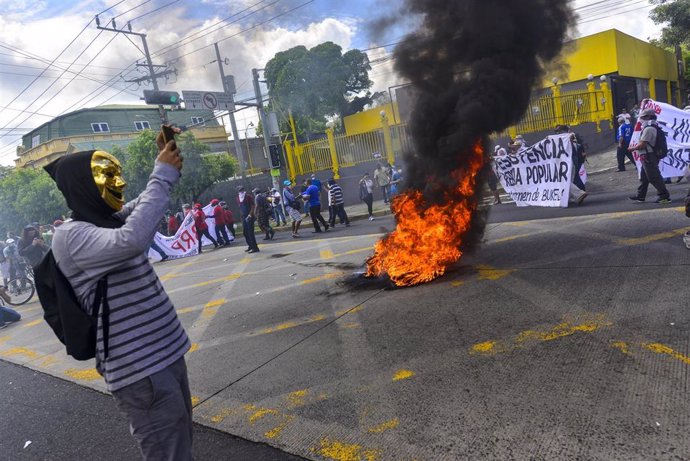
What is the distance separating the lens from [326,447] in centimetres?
276

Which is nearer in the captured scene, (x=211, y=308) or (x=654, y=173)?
(x=211, y=308)

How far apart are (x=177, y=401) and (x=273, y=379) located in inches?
71.8

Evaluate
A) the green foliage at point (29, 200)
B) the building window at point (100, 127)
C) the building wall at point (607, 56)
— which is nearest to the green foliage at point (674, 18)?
the building wall at point (607, 56)

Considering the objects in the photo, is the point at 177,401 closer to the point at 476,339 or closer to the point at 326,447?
the point at 326,447

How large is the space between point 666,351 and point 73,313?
354 cm

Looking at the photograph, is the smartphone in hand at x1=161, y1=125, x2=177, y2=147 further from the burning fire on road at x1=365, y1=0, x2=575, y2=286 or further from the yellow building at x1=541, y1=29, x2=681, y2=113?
the yellow building at x1=541, y1=29, x2=681, y2=113

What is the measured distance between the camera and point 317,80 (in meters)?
29.0

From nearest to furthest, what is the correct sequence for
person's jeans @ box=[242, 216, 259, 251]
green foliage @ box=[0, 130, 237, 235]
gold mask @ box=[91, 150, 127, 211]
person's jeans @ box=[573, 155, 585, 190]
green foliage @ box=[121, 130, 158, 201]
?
1. gold mask @ box=[91, 150, 127, 211]
2. person's jeans @ box=[573, 155, 585, 190]
3. person's jeans @ box=[242, 216, 259, 251]
4. green foliage @ box=[0, 130, 237, 235]
5. green foliage @ box=[121, 130, 158, 201]

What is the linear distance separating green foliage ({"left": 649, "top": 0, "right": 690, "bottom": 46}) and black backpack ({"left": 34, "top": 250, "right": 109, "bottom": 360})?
34.4m

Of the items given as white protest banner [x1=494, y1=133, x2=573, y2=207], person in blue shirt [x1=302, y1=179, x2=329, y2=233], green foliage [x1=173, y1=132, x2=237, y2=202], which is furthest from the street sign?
white protest banner [x1=494, y1=133, x2=573, y2=207]

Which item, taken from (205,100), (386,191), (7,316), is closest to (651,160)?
(386,191)

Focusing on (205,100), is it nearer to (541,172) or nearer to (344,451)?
(541,172)

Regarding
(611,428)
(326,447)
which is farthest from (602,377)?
(326,447)

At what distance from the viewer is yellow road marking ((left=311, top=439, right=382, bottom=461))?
2600 millimetres
